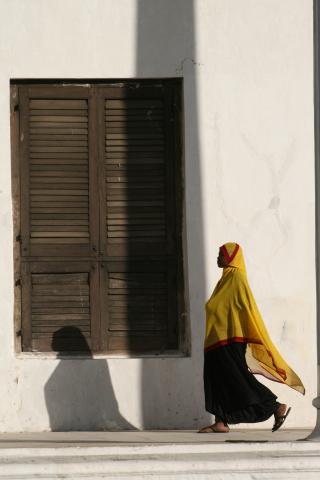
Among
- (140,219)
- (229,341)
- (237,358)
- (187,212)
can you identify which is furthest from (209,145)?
(237,358)

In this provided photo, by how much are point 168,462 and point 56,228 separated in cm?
282

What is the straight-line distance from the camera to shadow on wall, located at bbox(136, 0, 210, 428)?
412 inches

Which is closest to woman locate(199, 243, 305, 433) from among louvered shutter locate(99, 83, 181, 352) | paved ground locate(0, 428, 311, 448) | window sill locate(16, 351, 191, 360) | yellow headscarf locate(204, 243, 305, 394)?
yellow headscarf locate(204, 243, 305, 394)

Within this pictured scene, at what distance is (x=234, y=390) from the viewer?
9.68 meters

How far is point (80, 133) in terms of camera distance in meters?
10.7

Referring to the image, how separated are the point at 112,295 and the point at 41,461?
262cm

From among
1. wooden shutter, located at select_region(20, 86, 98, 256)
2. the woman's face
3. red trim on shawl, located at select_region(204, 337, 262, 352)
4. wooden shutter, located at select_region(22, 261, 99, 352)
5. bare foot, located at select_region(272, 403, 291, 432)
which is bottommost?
bare foot, located at select_region(272, 403, 291, 432)

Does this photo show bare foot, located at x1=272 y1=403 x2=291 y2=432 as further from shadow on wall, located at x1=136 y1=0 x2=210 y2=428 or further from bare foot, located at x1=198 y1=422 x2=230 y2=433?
shadow on wall, located at x1=136 y1=0 x2=210 y2=428

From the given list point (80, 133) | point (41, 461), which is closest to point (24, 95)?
point (80, 133)

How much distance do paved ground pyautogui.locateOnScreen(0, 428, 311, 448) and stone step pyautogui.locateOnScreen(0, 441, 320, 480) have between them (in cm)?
21

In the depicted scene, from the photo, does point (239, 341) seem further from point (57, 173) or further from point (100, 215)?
point (57, 173)

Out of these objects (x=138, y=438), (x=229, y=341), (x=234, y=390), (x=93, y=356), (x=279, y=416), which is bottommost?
(x=138, y=438)

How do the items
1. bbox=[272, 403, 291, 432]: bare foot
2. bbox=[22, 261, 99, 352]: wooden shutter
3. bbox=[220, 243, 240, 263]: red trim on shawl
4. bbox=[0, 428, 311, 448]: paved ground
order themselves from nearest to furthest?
1. bbox=[0, 428, 311, 448]: paved ground
2. bbox=[272, 403, 291, 432]: bare foot
3. bbox=[220, 243, 240, 263]: red trim on shawl
4. bbox=[22, 261, 99, 352]: wooden shutter

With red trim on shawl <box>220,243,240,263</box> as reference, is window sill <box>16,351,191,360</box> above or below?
below
